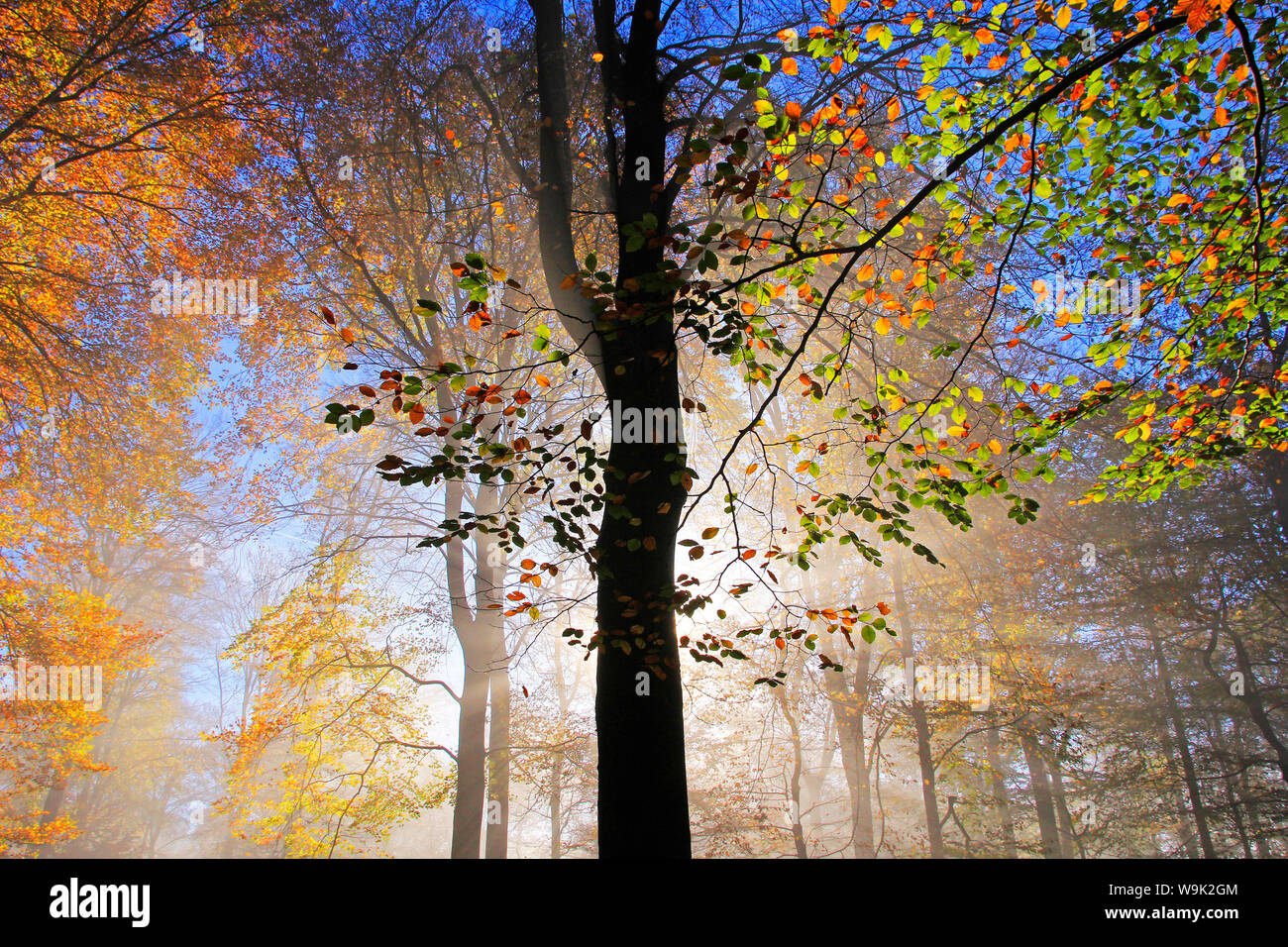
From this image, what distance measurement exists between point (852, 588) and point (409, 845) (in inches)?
1039

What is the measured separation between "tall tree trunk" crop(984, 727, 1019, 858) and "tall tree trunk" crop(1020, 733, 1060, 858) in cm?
52

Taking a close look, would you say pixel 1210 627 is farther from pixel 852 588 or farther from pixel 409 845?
pixel 409 845

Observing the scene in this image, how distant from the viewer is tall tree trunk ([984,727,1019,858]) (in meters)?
10.7

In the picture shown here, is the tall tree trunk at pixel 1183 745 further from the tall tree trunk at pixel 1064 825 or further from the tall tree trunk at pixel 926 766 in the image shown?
→ the tall tree trunk at pixel 926 766

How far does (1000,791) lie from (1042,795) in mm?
1789

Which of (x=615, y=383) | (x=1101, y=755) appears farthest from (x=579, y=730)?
(x=1101, y=755)

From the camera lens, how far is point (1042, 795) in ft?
38.1

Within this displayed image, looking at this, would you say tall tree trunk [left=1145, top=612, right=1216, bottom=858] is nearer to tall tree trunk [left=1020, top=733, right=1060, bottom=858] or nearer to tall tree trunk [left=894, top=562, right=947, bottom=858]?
tall tree trunk [left=1020, top=733, right=1060, bottom=858]

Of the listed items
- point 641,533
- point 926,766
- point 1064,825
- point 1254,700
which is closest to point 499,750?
point 926,766

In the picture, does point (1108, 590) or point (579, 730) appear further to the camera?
point (1108, 590)

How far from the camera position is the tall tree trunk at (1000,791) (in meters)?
10.7

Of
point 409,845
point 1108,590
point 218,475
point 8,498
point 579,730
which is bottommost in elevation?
point 409,845
